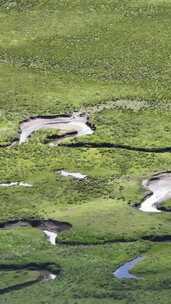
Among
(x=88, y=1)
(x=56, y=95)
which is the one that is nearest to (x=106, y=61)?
(x=56, y=95)

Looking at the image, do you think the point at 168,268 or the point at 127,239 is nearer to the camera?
the point at 168,268

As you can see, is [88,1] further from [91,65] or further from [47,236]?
[47,236]

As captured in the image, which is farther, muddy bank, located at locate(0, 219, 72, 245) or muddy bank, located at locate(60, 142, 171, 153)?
muddy bank, located at locate(60, 142, 171, 153)

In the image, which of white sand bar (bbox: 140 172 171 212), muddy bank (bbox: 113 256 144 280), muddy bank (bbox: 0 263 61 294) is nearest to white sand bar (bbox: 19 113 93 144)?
white sand bar (bbox: 140 172 171 212)

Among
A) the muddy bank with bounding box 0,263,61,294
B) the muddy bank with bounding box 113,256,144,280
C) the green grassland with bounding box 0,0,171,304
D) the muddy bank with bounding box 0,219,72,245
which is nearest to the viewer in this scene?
the muddy bank with bounding box 113,256,144,280

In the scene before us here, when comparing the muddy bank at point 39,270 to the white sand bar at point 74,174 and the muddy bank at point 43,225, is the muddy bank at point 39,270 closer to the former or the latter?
the muddy bank at point 43,225

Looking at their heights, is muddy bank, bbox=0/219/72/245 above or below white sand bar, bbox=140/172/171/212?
below

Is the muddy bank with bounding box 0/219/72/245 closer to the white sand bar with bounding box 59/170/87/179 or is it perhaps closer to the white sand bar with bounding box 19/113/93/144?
the white sand bar with bounding box 59/170/87/179

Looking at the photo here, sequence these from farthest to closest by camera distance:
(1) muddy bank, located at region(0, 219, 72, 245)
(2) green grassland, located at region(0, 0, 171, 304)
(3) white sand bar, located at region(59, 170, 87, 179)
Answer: (3) white sand bar, located at region(59, 170, 87, 179), (1) muddy bank, located at region(0, 219, 72, 245), (2) green grassland, located at region(0, 0, 171, 304)
